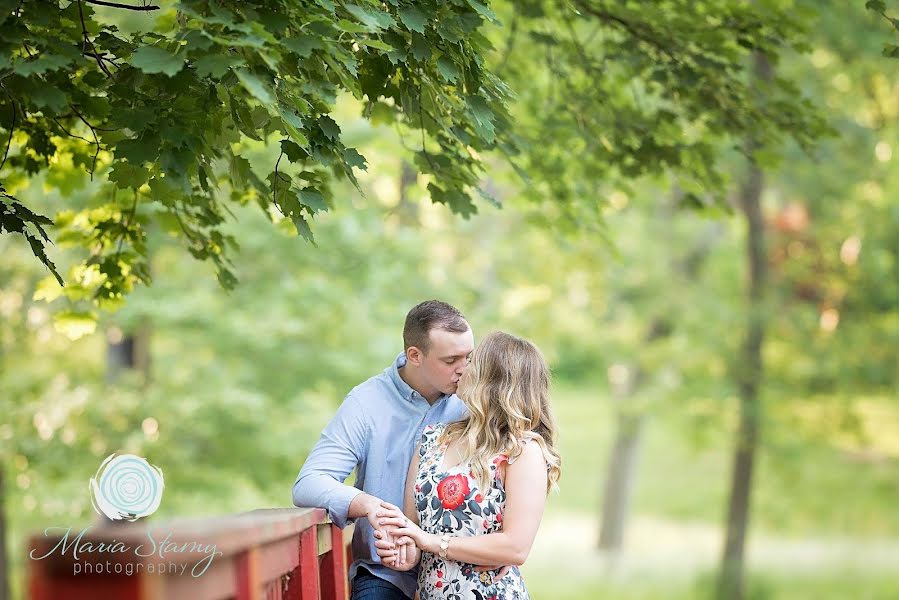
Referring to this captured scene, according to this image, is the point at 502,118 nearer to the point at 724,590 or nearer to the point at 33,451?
the point at 33,451

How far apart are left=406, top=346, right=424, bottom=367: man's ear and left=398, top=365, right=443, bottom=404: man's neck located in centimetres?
3

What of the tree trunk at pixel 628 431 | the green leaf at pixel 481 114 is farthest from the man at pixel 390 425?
the tree trunk at pixel 628 431

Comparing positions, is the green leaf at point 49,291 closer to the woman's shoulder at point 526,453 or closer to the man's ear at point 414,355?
the man's ear at point 414,355

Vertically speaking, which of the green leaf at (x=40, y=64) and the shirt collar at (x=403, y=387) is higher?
the green leaf at (x=40, y=64)

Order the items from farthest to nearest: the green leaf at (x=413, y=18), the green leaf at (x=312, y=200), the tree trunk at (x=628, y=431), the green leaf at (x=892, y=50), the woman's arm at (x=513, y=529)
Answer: the tree trunk at (x=628, y=431)
the green leaf at (x=892, y=50)
the green leaf at (x=312, y=200)
the green leaf at (x=413, y=18)
the woman's arm at (x=513, y=529)

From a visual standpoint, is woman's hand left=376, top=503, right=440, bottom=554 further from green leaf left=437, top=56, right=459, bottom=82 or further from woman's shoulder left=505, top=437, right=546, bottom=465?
green leaf left=437, top=56, right=459, bottom=82

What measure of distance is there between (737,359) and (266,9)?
10679mm

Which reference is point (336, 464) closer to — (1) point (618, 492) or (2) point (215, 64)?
(2) point (215, 64)

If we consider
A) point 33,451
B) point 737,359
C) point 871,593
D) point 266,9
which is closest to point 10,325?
point 33,451

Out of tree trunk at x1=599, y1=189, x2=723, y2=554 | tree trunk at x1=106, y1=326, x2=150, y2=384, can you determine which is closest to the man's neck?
tree trunk at x1=106, y1=326, x2=150, y2=384

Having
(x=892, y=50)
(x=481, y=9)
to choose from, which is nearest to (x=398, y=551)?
(x=481, y=9)

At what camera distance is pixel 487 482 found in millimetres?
3309

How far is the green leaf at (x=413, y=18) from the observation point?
344 cm

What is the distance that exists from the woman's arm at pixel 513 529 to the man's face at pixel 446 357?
53cm
